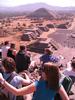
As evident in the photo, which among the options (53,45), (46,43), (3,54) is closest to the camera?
(3,54)

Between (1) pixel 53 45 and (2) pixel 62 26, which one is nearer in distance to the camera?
(1) pixel 53 45

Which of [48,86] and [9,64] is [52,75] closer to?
[48,86]

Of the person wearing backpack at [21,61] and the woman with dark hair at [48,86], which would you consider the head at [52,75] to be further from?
the person wearing backpack at [21,61]

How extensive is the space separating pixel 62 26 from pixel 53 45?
2686 cm

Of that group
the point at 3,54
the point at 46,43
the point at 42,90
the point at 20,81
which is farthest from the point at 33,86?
the point at 46,43

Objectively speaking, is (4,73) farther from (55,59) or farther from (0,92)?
(55,59)

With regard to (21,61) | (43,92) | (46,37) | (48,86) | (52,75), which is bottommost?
(46,37)

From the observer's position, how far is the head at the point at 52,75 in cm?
404

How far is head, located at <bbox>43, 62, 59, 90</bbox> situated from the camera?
13.3ft

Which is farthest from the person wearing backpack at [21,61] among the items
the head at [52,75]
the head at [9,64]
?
the head at [52,75]

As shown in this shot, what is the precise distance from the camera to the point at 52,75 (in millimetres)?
4039

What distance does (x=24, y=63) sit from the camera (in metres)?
7.59

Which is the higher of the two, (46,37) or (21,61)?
(21,61)

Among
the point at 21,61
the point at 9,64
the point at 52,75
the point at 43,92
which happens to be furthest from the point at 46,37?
the point at 52,75
